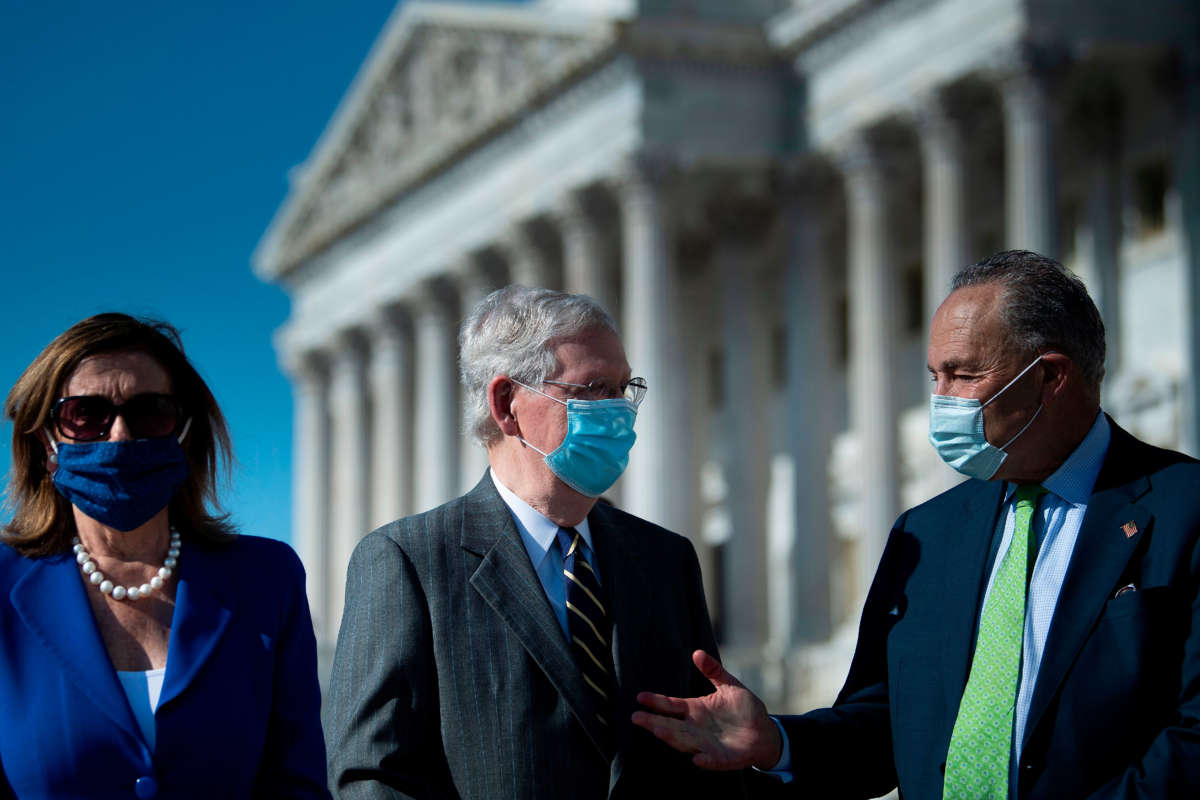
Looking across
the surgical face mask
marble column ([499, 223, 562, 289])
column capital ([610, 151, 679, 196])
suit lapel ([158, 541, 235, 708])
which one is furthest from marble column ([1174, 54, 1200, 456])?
suit lapel ([158, 541, 235, 708])

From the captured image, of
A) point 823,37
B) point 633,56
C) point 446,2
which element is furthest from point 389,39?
point 823,37

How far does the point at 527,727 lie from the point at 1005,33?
2476 centimetres

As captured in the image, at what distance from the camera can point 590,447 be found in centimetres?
621

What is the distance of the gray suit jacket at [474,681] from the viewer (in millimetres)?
5750

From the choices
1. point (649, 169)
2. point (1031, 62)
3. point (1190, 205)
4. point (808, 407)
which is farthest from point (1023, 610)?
point (649, 169)

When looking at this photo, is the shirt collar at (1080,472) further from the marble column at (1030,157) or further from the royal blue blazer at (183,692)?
the marble column at (1030,157)

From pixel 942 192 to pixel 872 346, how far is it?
3.20m

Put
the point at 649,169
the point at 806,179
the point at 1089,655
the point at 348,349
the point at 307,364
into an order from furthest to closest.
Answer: the point at 307,364
the point at 348,349
the point at 649,169
the point at 806,179
the point at 1089,655

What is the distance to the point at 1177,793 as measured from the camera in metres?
5.21

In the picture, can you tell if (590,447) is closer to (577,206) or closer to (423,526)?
(423,526)

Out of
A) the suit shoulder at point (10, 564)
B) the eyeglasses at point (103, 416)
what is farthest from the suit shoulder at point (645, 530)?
the suit shoulder at point (10, 564)

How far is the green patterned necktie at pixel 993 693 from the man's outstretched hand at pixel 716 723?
68cm

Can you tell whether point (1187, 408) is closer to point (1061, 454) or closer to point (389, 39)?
point (1061, 454)

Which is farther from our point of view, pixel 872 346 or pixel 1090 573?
pixel 872 346
